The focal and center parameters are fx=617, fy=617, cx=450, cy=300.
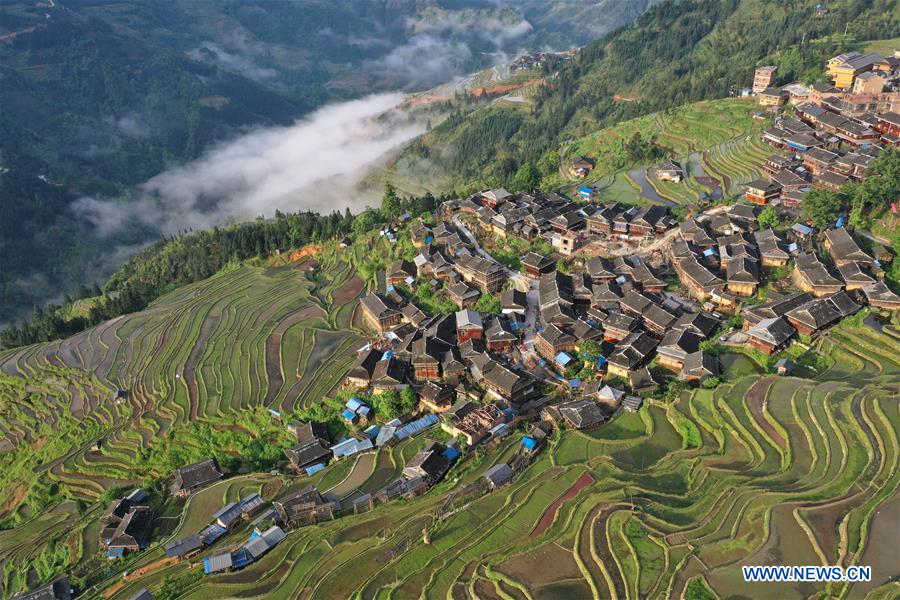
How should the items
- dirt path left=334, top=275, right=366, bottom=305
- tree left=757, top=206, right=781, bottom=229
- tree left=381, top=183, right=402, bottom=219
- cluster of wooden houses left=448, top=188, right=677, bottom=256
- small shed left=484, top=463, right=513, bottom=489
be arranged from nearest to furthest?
1. small shed left=484, top=463, right=513, bottom=489
2. tree left=757, top=206, right=781, bottom=229
3. cluster of wooden houses left=448, top=188, right=677, bottom=256
4. dirt path left=334, top=275, right=366, bottom=305
5. tree left=381, top=183, right=402, bottom=219

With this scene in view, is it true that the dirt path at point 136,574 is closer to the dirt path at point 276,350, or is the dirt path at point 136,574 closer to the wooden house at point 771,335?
the dirt path at point 276,350

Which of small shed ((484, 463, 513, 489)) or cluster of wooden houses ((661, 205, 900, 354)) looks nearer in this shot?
small shed ((484, 463, 513, 489))

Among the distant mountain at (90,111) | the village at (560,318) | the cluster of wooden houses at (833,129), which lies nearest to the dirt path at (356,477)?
the village at (560,318)

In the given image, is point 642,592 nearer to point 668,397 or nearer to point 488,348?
point 668,397

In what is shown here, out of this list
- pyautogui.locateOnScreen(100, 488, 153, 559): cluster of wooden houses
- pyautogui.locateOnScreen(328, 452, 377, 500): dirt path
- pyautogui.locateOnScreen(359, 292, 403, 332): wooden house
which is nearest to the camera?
pyautogui.locateOnScreen(100, 488, 153, 559): cluster of wooden houses

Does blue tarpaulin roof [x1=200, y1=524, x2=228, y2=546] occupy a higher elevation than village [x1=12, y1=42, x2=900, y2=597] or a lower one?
lower

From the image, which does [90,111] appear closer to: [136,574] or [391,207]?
[391,207]

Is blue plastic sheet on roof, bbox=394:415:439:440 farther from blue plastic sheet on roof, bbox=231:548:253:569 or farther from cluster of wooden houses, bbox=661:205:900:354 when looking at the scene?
cluster of wooden houses, bbox=661:205:900:354

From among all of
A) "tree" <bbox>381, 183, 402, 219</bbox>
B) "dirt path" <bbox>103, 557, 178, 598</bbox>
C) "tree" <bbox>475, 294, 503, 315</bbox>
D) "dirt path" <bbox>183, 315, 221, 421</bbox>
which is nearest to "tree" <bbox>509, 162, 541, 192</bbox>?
"tree" <bbox>381, 183, 402, 219</bbox>
